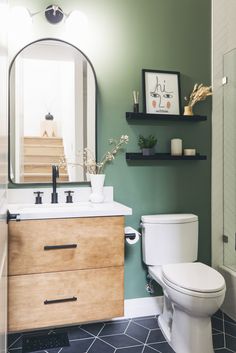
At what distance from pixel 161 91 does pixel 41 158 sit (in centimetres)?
104

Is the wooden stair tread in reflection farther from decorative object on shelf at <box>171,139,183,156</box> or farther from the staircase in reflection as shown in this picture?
decorative object on shelf at <box>171,139,183,156</box>

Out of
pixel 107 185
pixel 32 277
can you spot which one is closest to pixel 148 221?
pixel 107 185

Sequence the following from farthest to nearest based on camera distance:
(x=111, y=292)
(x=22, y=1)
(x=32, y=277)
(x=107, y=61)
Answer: (x=107, y=61), (x=22, y=1), (x=111, y=292), (x=32, y=277)

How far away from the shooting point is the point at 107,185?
2285 mm

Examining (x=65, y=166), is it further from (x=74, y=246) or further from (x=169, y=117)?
(x=169, y=117)

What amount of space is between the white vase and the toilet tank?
35 cm

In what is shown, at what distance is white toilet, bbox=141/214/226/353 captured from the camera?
167cm

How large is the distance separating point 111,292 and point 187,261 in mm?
667

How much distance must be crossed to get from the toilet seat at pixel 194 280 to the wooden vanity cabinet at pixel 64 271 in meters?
0.31

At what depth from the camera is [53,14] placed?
2.12 metres

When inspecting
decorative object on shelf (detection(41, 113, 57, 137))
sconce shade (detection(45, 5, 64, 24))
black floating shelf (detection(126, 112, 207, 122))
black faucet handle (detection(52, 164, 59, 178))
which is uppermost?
sconce shade (detection(45, 5, 64, 24))

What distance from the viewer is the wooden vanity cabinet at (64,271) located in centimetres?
170

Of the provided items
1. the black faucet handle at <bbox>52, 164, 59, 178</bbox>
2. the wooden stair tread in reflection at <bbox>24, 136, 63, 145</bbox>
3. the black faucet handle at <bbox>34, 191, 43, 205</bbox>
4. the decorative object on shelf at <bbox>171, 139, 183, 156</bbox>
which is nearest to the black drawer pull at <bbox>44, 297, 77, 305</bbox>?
the black faucet handle at <bbox>34, 191, 43, 205</bbox>

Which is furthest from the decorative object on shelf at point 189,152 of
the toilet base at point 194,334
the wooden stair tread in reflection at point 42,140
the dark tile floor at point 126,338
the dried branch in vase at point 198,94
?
the dark tile floor at point 126,338
